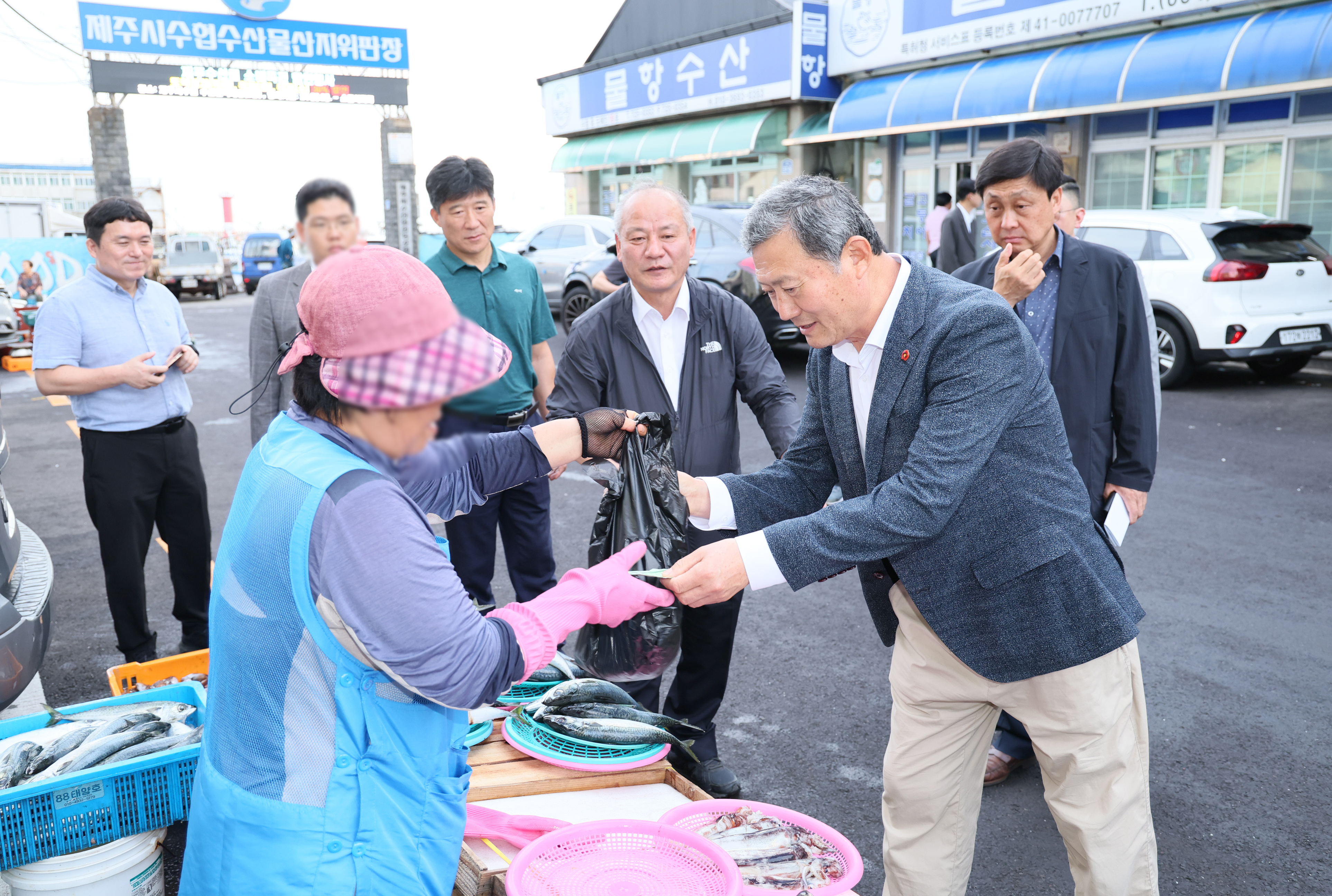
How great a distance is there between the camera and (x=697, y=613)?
3525 mm

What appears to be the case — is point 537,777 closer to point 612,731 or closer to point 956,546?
point 612,731

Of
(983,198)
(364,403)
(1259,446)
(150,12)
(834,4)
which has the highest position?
(150,12)

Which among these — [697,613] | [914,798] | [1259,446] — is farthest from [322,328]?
[1259,446]

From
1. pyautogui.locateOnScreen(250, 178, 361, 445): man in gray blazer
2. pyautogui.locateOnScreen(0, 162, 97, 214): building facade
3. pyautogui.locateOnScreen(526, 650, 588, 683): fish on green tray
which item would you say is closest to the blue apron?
pyautogui.locateOnScreen(526, 650, 588, 683): fish on green tray

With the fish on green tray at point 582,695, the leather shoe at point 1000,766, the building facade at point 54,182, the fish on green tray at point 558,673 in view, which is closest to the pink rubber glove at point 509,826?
the fish on green tray at point 582,695

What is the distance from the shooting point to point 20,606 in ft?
10.6

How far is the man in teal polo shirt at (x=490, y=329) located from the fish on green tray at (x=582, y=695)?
5.10 ft

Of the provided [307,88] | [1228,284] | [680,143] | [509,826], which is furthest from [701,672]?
[680,143]

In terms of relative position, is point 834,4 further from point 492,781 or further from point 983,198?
point 492,781

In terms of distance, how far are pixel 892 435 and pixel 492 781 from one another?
1457 millimetres

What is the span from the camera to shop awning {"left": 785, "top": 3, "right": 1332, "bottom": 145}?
11.9 m

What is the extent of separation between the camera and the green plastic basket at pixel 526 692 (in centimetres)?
319

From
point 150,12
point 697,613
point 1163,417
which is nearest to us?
point 697,613

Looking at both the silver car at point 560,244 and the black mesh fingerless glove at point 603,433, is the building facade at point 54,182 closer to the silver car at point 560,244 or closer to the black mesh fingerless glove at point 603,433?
the silver car at point 560,244
